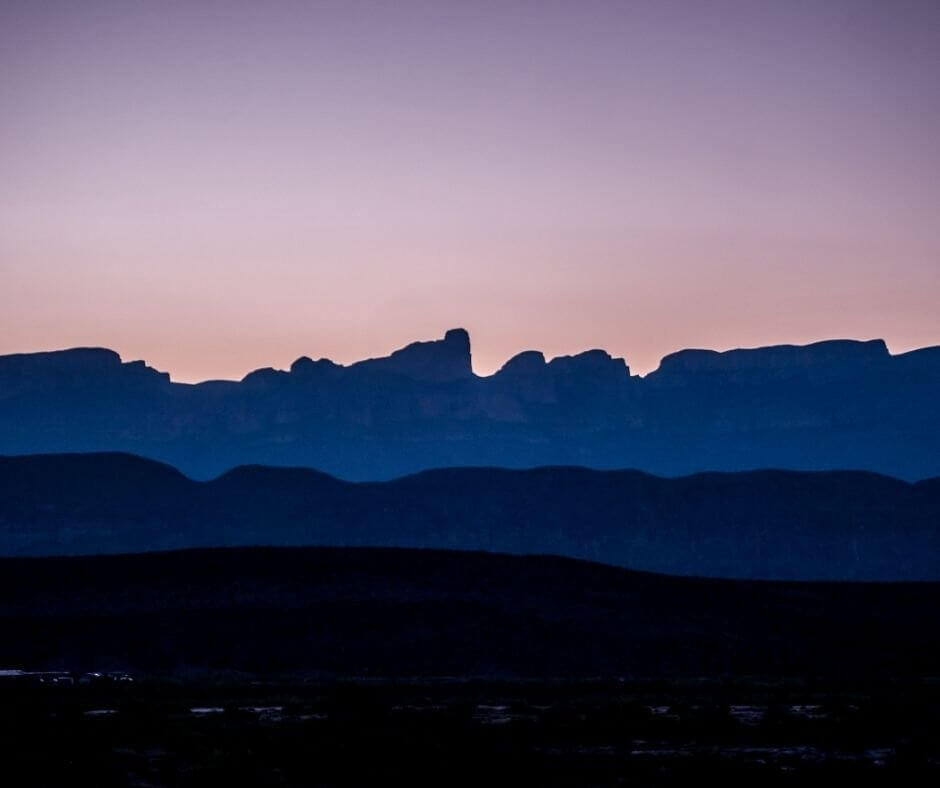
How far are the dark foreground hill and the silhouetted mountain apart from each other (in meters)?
56.9

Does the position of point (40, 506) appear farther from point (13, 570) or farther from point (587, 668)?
point (587, 668)

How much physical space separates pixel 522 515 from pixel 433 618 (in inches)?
3440

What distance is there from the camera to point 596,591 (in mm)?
75562

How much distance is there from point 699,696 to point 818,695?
11.3 ft

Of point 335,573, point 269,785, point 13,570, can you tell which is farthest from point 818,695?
point 13,570

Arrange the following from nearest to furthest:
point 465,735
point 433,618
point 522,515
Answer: point 465,735 < point 433,618 < point 522,515

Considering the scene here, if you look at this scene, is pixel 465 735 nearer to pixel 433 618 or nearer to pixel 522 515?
pixel 433 618

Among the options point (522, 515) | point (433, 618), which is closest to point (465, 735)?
point (433, 618)

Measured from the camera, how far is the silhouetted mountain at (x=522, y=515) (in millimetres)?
140250

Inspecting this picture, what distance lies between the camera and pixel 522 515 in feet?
502

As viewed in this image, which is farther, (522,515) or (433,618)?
(522,515)

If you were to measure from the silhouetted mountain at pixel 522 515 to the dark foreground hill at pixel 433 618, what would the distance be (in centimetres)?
5692

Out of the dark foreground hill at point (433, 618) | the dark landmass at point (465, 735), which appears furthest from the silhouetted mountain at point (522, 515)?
the dark landmass at point (465, 735)

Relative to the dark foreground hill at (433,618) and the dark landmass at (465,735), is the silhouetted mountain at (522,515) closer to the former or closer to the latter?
the dark foreground hill at (433,618)
